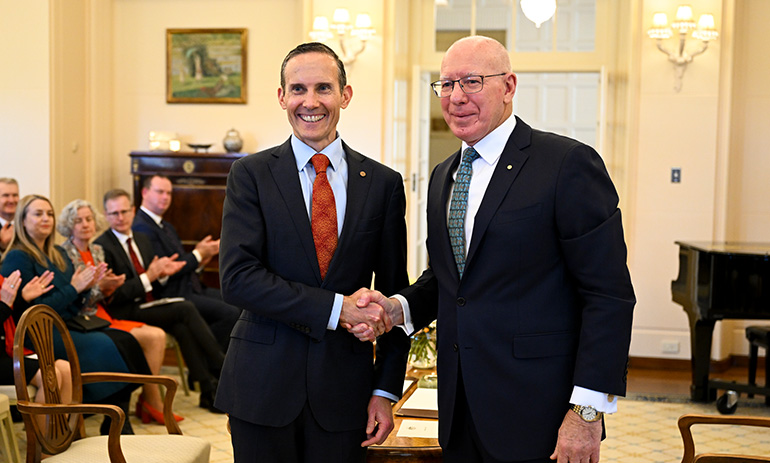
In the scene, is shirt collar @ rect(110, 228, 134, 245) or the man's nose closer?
the man's nose

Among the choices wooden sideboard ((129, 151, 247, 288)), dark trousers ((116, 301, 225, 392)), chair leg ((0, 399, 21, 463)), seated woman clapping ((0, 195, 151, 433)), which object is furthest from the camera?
wooden sideboard ((129, 151, 247, 288))

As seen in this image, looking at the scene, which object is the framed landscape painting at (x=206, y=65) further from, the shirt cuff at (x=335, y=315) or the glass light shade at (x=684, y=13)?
the shirt cuff at (x=335, y=315)

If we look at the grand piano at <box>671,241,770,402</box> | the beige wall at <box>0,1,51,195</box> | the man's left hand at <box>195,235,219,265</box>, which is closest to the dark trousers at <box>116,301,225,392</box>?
the man's left hand at <box>195,235,219,265</box>

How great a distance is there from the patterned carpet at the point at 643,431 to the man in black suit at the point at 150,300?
0.31m

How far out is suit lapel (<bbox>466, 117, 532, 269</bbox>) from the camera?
6.88 ft

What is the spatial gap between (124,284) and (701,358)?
4029mm

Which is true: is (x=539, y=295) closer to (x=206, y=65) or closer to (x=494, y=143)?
(x=494, y=143)

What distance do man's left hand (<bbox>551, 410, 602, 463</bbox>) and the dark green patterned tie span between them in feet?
1.49

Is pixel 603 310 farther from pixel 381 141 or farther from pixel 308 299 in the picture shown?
pixel 381 141

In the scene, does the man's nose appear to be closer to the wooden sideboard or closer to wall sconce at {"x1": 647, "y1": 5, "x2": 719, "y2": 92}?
wall sconce at {"x1": 647, "y1": 5, "x2": 719, "y2": 92}

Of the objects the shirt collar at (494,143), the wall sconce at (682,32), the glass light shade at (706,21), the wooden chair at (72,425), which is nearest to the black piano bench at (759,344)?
A: the wall sconce at (682,32)

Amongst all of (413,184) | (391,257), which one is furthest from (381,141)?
(391,257)

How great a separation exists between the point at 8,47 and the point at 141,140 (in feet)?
4.69

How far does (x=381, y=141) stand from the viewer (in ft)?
23.8
